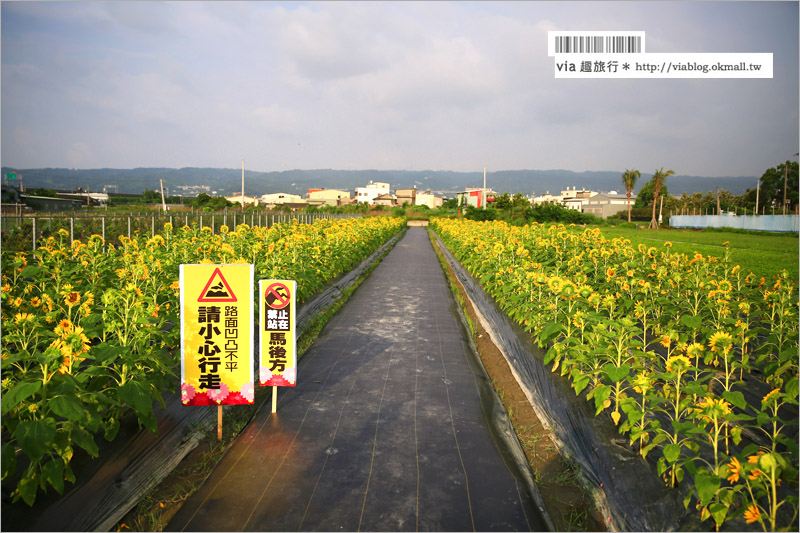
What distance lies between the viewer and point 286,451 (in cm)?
371

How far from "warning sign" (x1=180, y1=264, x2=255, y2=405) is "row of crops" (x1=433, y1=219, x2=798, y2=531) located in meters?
2.59

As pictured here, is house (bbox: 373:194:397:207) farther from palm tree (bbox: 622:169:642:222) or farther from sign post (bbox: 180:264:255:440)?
sign post (bbox: 180:264:255:440)

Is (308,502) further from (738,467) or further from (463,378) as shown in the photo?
(463,378)

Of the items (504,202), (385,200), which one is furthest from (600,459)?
(385,200)

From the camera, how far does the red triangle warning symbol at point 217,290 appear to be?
3678mm

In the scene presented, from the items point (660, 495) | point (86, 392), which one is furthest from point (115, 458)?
point (660, 495)

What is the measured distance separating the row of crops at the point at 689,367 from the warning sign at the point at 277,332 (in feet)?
7.70

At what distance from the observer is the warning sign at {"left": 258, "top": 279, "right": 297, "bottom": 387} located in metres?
4.17

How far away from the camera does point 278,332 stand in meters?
4.21

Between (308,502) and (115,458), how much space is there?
124 centimetres

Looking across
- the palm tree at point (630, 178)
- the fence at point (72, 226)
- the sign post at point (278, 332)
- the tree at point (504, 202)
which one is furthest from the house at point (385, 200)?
the sign post at point (278, 332)

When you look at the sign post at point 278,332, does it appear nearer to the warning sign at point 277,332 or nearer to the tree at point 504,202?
the warning sign at point 277,332

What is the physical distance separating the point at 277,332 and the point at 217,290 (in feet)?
2.32

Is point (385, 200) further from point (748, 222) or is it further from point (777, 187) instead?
point (748, 222)
